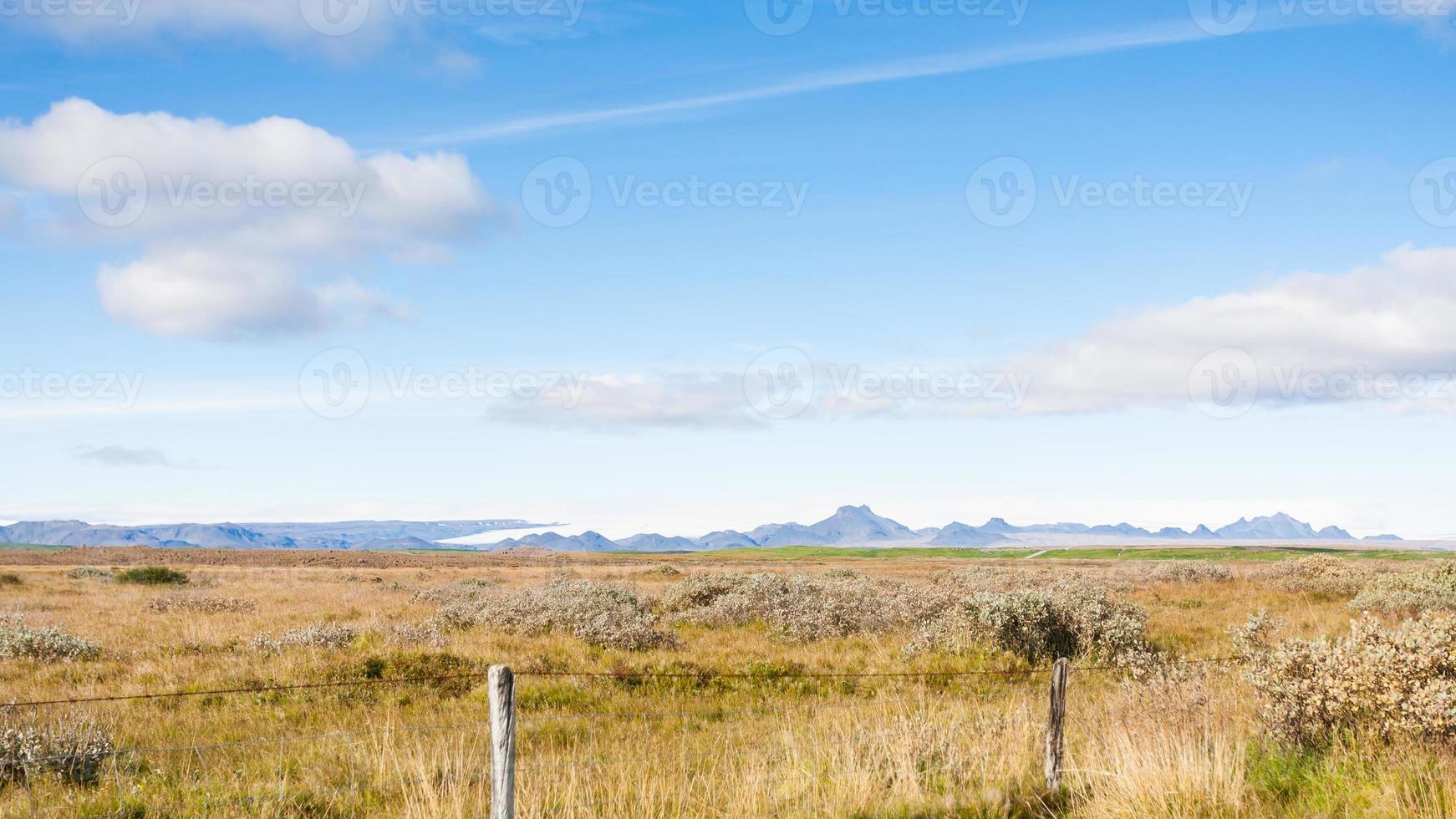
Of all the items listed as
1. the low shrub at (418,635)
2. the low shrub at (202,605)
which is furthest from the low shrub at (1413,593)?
the low shrub at (202,605)

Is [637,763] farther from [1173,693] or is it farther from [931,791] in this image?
[1173,693]

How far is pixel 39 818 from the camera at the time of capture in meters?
7.63

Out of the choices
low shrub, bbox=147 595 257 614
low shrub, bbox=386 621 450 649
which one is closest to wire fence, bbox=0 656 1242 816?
low shrub, bbox=386 621 450 649

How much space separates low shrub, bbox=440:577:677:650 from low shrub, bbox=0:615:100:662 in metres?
6.87

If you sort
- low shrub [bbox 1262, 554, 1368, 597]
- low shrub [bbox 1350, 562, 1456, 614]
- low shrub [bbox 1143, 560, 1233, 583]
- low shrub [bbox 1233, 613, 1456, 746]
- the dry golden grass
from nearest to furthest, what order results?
the dry golden grass < low shrub [bbox 1233, 613, 1456, 746] < low shrub [bbox 1350, 562, 1456, 614] < low shrub [bbox 1262, 554, 1368, 597] < low shrub [bbox 1143, 560, 1233, 583]

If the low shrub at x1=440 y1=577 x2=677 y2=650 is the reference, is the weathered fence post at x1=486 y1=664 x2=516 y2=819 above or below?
above

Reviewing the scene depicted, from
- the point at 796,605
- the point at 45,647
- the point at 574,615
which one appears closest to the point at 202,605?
the point at 45,647

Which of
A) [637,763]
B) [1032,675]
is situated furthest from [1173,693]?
[1032,675]

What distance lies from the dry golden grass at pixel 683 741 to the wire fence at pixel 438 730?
Result: 6cm

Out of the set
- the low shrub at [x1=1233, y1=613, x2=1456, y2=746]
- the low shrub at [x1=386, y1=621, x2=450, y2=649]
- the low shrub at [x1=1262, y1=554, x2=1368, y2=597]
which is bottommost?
the low shrub at [x1=1262, y1=554, x2=1368, y2=597]

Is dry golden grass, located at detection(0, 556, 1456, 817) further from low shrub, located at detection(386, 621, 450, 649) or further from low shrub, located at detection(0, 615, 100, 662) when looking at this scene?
low shrub, located at detection(0, 615, 100, 662)

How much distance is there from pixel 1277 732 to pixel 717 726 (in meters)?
6.51

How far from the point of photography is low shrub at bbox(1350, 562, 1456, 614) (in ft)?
69.9

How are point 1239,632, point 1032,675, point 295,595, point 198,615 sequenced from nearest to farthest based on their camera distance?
1. point 1239,632
2. point 1032,675
3. point 198,615
4. point 295,595
